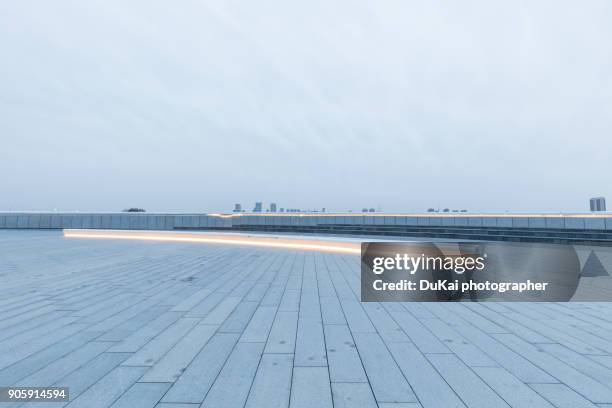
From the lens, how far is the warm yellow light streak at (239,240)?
11251 millimetres

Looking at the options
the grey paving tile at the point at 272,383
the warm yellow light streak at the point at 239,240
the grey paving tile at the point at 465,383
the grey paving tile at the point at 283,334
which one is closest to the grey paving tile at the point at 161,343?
the grey paving tile at the point at 283,334

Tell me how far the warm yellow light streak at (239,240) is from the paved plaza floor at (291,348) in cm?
560

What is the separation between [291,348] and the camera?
308cm

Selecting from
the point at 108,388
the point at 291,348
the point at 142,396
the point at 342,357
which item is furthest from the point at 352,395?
the point at 108,388

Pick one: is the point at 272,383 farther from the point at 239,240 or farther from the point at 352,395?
the point at 239,240

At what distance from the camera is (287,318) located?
401 centimetres

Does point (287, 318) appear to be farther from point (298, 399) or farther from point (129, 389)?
point (129, 389)

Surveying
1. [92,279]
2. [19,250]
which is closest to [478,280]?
[92,279]

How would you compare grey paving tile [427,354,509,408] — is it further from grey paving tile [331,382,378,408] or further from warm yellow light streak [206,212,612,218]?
warm yellow light streak [206,212,612,218]

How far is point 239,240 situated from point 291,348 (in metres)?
11.7

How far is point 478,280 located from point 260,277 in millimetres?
4716

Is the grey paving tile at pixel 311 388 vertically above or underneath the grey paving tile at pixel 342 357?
above

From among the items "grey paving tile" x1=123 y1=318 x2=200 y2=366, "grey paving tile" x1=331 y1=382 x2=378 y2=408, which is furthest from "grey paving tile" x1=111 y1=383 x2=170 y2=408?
"grey paving tile" x1=331 y1=382 x2=378 y2=408

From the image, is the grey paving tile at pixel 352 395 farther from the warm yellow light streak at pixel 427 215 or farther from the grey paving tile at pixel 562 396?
the warm yellow light streak at pixel 427 215
